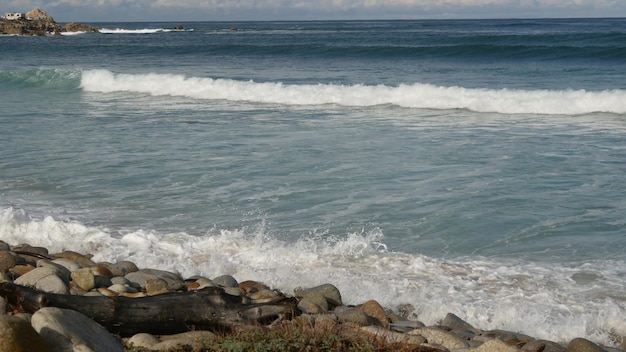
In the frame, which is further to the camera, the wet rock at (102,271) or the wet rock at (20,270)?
the wet rock at (102,271)

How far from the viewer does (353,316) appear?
19.3 feet

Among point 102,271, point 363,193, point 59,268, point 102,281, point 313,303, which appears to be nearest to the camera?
point 313,303

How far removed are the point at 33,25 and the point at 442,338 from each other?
105 meters

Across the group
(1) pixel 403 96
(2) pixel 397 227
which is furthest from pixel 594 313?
(1) pixel 403 96

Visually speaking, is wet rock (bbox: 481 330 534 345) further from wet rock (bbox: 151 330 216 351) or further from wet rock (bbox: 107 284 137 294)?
wet rock (bbox: 107 284 137 294)

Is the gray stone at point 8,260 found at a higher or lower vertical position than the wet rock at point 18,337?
lower

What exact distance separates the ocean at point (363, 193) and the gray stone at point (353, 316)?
2.24 ft

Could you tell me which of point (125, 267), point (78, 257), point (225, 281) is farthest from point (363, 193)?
→ point (78, 257)

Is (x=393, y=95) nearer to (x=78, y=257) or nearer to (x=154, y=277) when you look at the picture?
(x=78, y=257)

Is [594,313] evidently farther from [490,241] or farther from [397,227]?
[397,227]

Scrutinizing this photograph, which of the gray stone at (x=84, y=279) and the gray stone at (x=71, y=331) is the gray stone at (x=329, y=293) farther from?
the gray stone at (x=71, y=331)

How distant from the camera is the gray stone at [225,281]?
6855mm

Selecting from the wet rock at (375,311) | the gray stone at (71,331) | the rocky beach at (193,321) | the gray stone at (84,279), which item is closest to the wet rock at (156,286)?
the rocky beach at (193,321)

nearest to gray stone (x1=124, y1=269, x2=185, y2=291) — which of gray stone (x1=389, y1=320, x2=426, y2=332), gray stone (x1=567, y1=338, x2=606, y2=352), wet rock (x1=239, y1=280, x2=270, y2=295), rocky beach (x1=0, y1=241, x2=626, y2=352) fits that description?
rocky beach (x1=0, y1=241, x2=626, y2=352)
